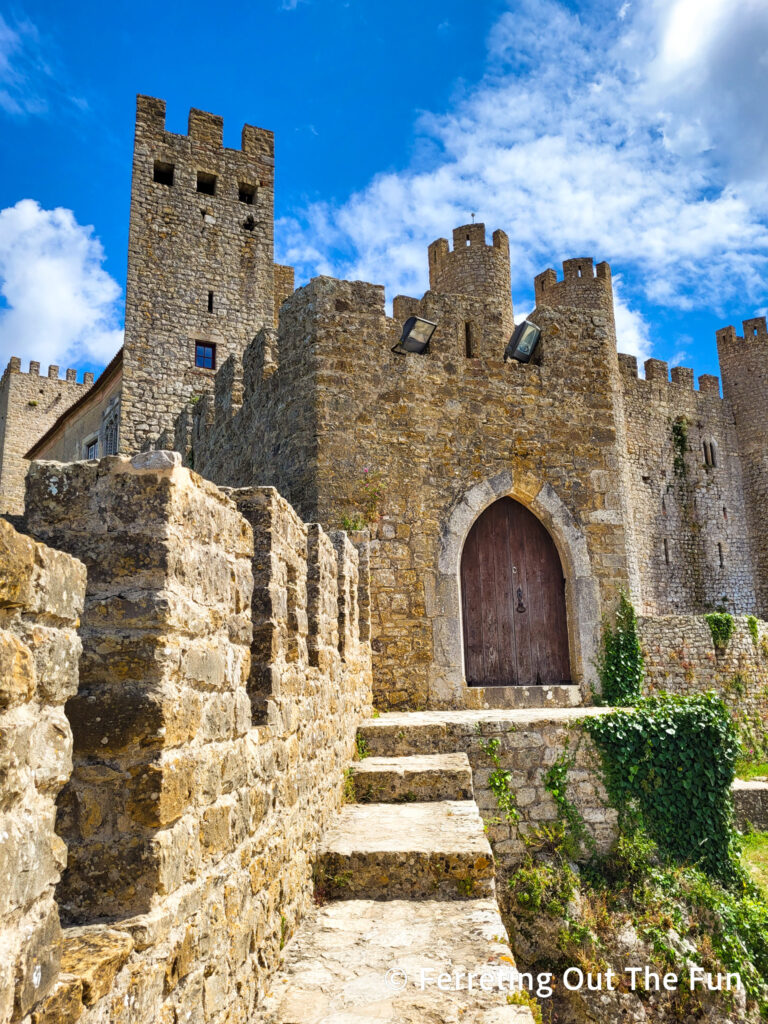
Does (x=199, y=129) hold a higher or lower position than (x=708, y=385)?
higher

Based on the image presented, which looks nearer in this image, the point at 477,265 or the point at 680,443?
the point at 477,265

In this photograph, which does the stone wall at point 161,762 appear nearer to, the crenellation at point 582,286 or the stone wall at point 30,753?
the stone wall at point 30,753

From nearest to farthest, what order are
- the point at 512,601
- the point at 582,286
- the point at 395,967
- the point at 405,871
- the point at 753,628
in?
the point at 395,967, the point at 405,871, the point at 512,601, the point at 753,628, the point at 582,286

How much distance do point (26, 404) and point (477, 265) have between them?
2284cm

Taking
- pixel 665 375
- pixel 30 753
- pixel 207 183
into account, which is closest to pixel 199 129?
pixel 207 183

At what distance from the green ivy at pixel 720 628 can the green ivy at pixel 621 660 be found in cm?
473

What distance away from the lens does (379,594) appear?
7246 millimetres

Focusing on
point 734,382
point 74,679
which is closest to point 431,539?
point 74,679

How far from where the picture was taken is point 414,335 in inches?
305

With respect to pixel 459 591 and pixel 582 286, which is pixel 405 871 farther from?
pixel 582 286

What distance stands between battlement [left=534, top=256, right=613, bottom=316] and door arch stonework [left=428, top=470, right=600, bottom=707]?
18772 millimetres

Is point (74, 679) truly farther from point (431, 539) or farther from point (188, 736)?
point (431, 539)

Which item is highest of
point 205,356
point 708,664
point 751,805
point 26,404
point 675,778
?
point 26,404

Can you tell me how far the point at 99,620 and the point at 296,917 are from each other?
6.06 feet
